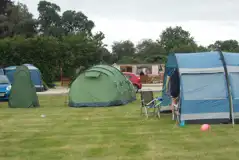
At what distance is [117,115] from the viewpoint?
12.9 m

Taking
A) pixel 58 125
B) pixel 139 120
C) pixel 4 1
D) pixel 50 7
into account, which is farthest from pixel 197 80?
pixel 50 7

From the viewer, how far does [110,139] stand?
8.71 metres

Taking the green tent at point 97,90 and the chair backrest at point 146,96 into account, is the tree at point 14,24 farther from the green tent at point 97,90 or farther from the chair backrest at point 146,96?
the chair backrest at point 146,96

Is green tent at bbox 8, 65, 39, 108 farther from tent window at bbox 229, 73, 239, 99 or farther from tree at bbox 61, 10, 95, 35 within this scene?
tree at bbox 61, 10, 95, 35

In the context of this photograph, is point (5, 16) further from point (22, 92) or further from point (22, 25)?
point (22, 92)

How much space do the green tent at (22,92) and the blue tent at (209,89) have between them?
7.25m

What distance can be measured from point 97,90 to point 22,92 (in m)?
3.12

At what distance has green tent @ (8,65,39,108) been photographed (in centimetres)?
1596

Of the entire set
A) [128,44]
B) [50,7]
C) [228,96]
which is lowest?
[228,96]

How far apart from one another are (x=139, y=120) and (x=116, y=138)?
296 cm

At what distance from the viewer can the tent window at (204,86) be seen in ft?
35.6

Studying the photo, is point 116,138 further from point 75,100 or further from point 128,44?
point 128,44

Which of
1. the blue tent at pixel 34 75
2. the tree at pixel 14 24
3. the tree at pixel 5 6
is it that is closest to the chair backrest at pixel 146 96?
the blue tent at pixel 34 75

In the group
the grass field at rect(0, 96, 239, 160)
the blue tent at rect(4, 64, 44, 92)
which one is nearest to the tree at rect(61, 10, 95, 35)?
the blue tent at rect(4, 64, 44, 92)
